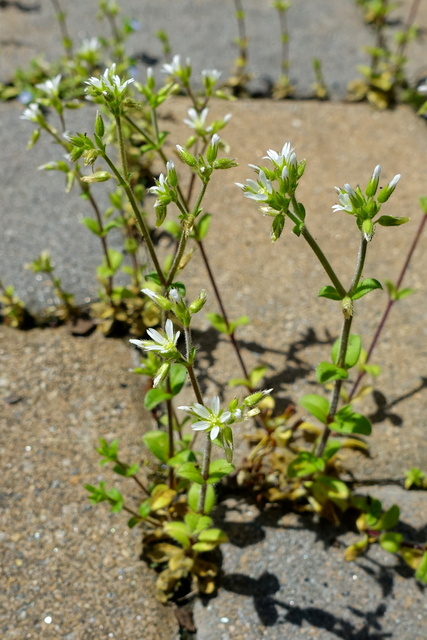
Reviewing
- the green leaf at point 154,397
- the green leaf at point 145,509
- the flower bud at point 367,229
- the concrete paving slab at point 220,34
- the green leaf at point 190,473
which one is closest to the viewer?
the flower bud at point 367,229

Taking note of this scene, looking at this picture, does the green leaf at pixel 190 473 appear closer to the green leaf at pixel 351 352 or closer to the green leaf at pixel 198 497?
the green leaf at pixel 198 497

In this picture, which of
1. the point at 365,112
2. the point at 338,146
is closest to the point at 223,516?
the point at 338,146

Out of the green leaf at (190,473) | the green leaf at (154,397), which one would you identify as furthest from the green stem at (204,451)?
the green leaf at (154,397)

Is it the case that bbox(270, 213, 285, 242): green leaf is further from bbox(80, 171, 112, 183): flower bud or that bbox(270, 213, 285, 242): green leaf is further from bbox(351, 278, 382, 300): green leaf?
bbox(80, 171, 112, 183): flower bud

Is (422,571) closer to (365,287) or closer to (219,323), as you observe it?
(365,287)

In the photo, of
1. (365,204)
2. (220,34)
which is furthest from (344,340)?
(220,34)

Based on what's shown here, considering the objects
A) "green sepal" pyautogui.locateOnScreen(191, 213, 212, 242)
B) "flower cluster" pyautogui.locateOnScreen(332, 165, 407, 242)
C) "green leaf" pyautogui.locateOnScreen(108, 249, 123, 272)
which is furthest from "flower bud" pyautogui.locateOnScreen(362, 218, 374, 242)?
"green leaf" pyautogui.locateOnScreen(108, 249, 123, 272)
